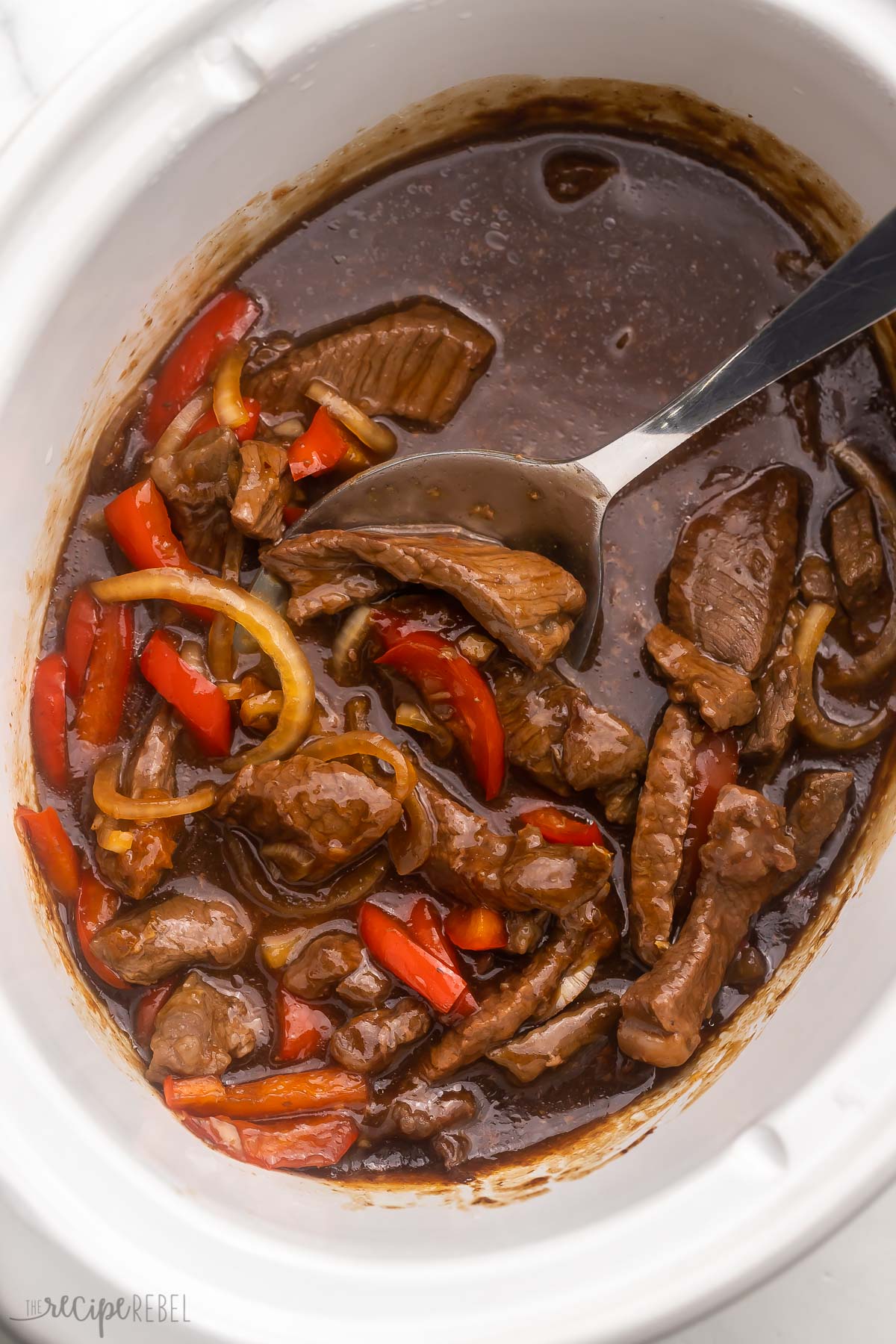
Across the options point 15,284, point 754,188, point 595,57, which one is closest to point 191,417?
point 15,284

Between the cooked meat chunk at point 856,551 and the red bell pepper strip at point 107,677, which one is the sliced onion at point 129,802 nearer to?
the red bell pepper strip at point 107,677

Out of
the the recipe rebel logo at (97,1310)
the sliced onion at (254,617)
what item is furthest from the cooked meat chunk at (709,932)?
the the recipe rebel logo at (97,1310)

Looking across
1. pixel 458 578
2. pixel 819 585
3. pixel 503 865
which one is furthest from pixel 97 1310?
pixel 819 585

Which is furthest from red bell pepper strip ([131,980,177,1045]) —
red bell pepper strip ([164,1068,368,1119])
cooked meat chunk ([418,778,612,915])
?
cooked meat chunk ([418,778,612,915])

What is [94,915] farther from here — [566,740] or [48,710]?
[566,740]

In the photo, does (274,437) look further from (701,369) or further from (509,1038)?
(509,1038)

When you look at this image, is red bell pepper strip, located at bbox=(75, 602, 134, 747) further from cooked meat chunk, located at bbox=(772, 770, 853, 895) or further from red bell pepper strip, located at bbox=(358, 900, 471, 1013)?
cooked meat chunk, located at bbox=(772, 770, 853, 895)
